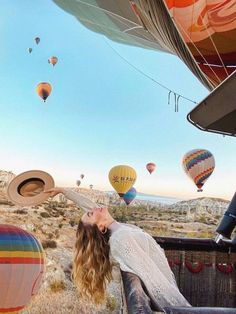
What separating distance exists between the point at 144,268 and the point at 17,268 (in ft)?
10.6

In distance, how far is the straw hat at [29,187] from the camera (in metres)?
2.90

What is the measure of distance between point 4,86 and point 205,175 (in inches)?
512

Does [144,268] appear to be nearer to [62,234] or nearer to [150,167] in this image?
[62,234]

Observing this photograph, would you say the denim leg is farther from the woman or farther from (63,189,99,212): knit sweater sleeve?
(63,189,99,212): knit sweater sleeve

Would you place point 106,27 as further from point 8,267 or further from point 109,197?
point 109,197

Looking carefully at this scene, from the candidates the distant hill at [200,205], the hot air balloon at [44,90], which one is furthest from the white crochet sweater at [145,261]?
the distant hill at [200,205]

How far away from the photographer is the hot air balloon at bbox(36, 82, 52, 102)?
1680 cm

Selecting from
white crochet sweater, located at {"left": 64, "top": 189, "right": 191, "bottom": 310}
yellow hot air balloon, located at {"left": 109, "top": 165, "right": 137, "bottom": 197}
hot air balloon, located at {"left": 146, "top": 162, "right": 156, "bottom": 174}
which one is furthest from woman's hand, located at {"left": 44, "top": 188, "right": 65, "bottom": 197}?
hot air balloon, located at {"left": 146, "top": 162, "right": 156, "bottom": 174}

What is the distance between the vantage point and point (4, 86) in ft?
77.0

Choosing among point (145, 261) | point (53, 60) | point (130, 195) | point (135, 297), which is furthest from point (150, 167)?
point (135, 297)

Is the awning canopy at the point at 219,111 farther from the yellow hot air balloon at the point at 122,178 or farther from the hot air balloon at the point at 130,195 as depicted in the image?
the hot air balloon at the point at 130,195

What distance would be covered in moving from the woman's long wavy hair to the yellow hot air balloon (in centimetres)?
1521

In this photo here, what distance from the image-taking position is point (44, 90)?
55.4 ft

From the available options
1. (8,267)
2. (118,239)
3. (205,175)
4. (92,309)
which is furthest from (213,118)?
(205,175)
